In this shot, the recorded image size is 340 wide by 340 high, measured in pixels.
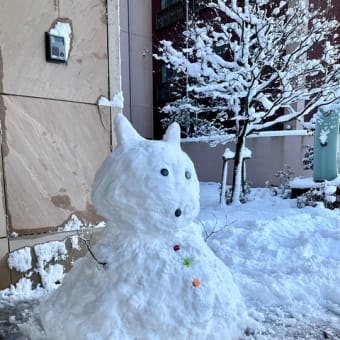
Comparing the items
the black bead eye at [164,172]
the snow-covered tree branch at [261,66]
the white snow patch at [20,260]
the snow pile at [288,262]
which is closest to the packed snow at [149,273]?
the black bead eye at [164,172]

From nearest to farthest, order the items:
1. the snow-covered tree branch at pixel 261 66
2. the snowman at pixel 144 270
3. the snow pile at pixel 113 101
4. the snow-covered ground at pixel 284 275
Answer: the snowman at pixel 144 270 < the snow-covered ground at pixel 284 275 < the snow pile at pixel 113 101 < the snow-covered tree branch at pixel 261 66

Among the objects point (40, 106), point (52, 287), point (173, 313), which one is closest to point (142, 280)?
point (173, 313)

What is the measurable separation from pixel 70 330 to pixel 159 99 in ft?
46.7

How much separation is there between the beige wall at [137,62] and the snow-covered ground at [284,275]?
33.1 feet

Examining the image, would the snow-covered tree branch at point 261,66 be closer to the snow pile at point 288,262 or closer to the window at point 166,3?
the snow pile at point 288,262

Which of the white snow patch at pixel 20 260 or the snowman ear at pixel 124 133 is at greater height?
the snowman ear at pixel 124 133

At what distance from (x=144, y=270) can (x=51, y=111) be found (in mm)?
2173

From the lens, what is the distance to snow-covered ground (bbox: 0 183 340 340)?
2.67 metres

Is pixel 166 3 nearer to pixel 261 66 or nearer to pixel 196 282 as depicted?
pixel 261 66

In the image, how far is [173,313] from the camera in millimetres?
1914

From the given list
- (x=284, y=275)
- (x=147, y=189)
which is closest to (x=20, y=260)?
(x=147, y=189)

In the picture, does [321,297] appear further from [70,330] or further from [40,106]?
[40,106]

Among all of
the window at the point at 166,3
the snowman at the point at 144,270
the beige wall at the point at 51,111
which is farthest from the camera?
the window at the point at 166,3

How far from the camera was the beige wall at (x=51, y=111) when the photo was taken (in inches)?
126
